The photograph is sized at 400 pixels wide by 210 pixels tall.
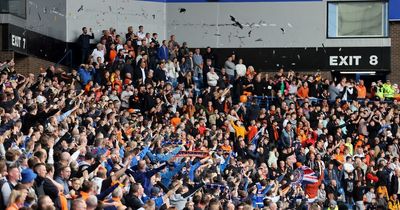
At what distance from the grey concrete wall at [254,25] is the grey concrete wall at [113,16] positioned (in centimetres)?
60

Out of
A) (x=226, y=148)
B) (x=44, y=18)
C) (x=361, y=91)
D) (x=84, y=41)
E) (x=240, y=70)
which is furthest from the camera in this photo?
(x=240, y=70)

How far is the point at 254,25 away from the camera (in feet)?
151

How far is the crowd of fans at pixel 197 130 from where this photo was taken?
23.5 metres

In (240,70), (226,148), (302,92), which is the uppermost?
(240,70)

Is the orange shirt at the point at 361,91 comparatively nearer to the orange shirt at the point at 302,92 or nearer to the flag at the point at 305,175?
the orange shirt at the point at 302,92

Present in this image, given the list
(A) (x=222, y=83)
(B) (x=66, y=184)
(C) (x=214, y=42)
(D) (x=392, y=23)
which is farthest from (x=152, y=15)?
(B) (x=66, y=184)

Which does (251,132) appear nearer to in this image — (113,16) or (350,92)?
(350,92)

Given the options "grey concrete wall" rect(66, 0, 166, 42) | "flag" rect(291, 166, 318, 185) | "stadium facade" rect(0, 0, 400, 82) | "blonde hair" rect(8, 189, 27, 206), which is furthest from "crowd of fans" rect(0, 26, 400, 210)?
"blonde hair" rect(8, 189, 27, 206)

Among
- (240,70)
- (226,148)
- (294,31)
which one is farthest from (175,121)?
(294,31)

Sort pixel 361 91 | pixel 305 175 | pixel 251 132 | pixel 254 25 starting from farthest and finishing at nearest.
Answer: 1. pixel 254 25
2. pixel 361 91
3. pixel 251 132
4. pixel 305 175

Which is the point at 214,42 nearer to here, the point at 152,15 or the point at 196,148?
the point at 152,15

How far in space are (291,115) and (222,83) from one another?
3.22 m

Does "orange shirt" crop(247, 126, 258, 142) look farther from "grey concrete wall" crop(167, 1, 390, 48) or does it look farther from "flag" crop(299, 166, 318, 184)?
"grey concrete wall" crop(167, 1, 390, 48)

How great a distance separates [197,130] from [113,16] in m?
9.79
